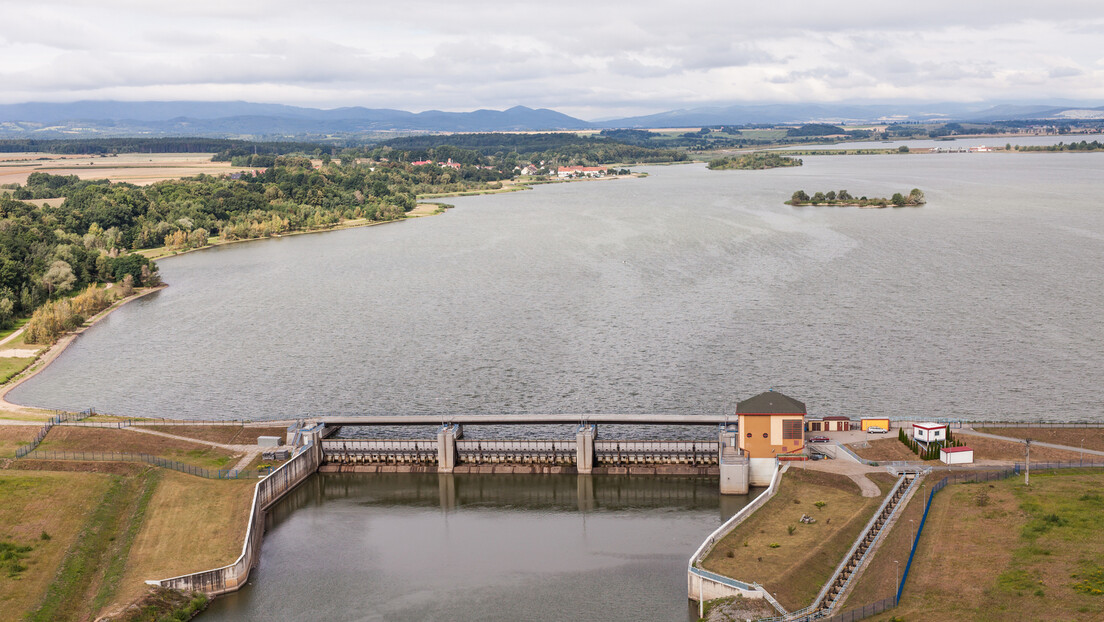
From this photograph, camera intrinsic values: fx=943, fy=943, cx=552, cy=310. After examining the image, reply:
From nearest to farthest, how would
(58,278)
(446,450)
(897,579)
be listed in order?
(897,579)
(446,450)
(58,278)

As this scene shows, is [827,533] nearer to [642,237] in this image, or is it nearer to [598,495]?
[598,495]

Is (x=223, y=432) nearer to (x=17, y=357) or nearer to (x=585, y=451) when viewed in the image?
(x=585, y=451)

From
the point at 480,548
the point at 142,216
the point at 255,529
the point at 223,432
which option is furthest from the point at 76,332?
the point at 142,216

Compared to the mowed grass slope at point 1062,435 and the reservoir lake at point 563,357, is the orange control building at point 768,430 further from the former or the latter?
the mowed grass slope at point 1062,435

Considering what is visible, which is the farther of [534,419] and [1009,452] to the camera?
[534,419]

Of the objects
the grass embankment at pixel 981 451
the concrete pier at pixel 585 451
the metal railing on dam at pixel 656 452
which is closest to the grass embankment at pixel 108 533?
the concrete pier at pixel 585 451

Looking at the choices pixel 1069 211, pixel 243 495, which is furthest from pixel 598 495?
pixel 1069 211

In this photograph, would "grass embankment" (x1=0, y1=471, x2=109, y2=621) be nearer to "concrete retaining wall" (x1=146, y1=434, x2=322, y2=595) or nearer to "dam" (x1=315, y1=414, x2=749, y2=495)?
"concrete retaining wall" (x1=146, y1=434, x2=322, y2=595)
